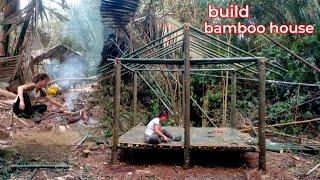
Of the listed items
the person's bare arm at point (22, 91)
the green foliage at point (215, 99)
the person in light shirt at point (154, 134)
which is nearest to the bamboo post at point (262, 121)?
the person in light shirt at point (154, 134)

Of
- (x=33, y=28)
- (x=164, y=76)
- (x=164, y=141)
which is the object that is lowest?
(x=164, y=141)

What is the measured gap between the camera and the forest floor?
6.48 meters

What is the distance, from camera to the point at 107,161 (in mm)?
7375

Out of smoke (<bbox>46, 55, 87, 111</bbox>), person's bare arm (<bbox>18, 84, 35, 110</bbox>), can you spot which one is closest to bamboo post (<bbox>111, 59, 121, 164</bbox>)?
person's bare arm (<bbox>18, 84, 35, 110</bbox>)

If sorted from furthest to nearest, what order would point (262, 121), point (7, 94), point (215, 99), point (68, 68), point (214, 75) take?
point (68, 68) → point (215, 99) → point (7, 94) → point (214, 75) → point (262, 121)

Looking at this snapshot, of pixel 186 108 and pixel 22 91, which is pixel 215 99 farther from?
pixel 22 91

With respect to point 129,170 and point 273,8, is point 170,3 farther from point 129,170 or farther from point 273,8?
point 129,170

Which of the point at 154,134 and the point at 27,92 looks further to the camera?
the point at 27,92

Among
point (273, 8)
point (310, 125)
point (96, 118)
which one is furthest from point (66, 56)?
point (310, 125)

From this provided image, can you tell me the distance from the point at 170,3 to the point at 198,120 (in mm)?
4305

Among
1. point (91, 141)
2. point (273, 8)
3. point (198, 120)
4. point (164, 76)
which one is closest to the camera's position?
point (91, 141)

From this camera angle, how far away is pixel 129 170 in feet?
22.5

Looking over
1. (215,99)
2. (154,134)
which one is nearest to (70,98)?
(215,99)

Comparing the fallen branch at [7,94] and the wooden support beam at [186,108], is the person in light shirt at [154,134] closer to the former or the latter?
the wooden support beam at [186,108]
